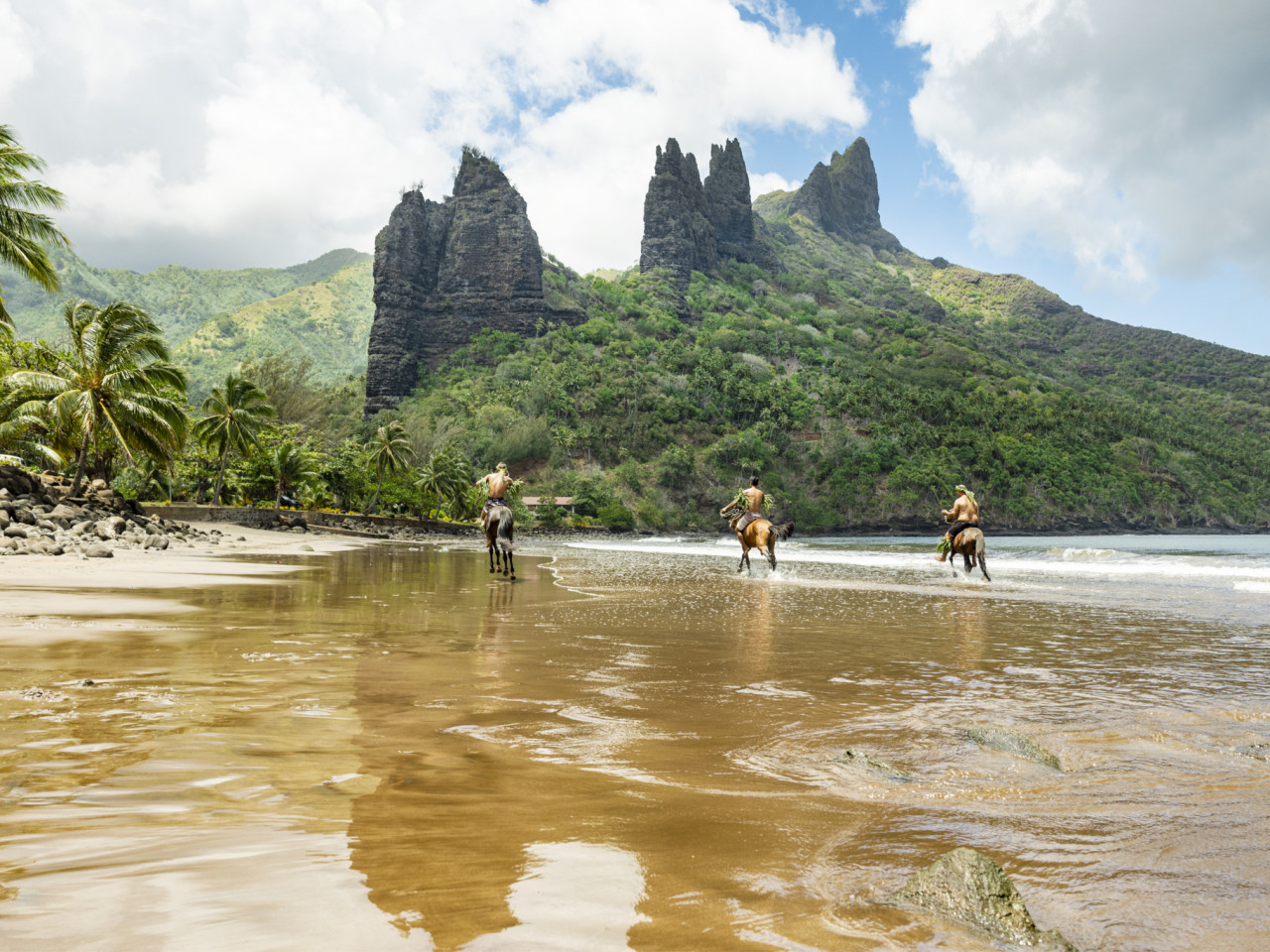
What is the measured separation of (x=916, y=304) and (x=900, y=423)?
78769mm

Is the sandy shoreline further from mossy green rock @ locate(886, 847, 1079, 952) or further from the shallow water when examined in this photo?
mossy green rock @ locate(886, 847, 1079, 952)

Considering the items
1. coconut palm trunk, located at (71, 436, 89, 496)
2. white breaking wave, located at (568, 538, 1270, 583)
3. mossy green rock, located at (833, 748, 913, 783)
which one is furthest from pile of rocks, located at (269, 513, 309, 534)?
mossy green rock, located at (833, 748, 913, 783)

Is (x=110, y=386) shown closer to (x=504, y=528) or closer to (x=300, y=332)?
(x=504, y=528)

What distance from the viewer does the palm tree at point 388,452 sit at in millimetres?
55594

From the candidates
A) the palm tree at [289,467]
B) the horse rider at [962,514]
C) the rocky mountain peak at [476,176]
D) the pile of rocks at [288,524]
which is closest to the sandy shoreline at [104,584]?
the horse rider at [962,514]

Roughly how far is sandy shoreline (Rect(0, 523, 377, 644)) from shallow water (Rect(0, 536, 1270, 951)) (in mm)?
638

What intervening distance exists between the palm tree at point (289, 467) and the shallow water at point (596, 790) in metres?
42.4

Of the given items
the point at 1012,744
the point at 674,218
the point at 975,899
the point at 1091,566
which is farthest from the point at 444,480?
the point at 674,218

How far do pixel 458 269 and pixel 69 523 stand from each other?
105m

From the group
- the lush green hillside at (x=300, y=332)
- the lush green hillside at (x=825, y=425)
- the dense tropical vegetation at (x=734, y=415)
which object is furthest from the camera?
the lush green hillside at (x=300, y=332)

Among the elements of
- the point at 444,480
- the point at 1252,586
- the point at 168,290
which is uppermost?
the point at 168,290

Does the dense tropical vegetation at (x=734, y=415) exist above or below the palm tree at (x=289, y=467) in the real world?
above

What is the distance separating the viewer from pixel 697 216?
15400cm

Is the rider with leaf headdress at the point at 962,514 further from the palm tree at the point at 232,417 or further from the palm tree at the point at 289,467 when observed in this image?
the palm tree at the point at 289,467
